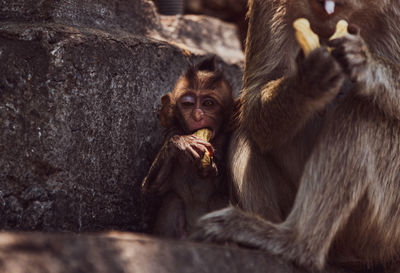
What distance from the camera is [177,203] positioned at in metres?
4.03

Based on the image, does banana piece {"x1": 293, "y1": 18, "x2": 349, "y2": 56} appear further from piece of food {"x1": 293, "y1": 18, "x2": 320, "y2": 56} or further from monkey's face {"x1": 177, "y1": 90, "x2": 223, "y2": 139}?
monkey's face {"x1": 177, "y1": 90, "x2": 223, "y2": 139}

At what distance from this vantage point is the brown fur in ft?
12.8

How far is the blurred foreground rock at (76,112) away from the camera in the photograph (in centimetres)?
349

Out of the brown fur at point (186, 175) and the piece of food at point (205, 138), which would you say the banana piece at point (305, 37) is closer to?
the piece of food at point (205, 138)

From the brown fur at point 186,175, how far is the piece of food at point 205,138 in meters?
0.07

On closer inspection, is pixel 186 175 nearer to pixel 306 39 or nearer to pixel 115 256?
pixel 306 39

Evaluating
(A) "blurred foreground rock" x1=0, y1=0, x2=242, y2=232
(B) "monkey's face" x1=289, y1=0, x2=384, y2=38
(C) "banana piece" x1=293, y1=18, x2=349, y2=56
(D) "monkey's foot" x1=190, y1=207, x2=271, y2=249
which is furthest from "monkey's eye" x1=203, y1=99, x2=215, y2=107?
(C) "banana piece" x1=293, y1=18, x2=349, y2=56

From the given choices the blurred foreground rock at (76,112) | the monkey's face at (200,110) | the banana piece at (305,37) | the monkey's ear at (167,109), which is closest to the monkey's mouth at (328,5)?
the banana piece at (305,37)

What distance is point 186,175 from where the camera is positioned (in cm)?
401

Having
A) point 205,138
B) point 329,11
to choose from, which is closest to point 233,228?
point 205,138

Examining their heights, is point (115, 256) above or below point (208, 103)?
below

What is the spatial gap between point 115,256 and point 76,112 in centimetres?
142

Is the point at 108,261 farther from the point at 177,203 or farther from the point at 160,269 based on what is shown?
the point at 177,203

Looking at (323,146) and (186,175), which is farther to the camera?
(186,175)
